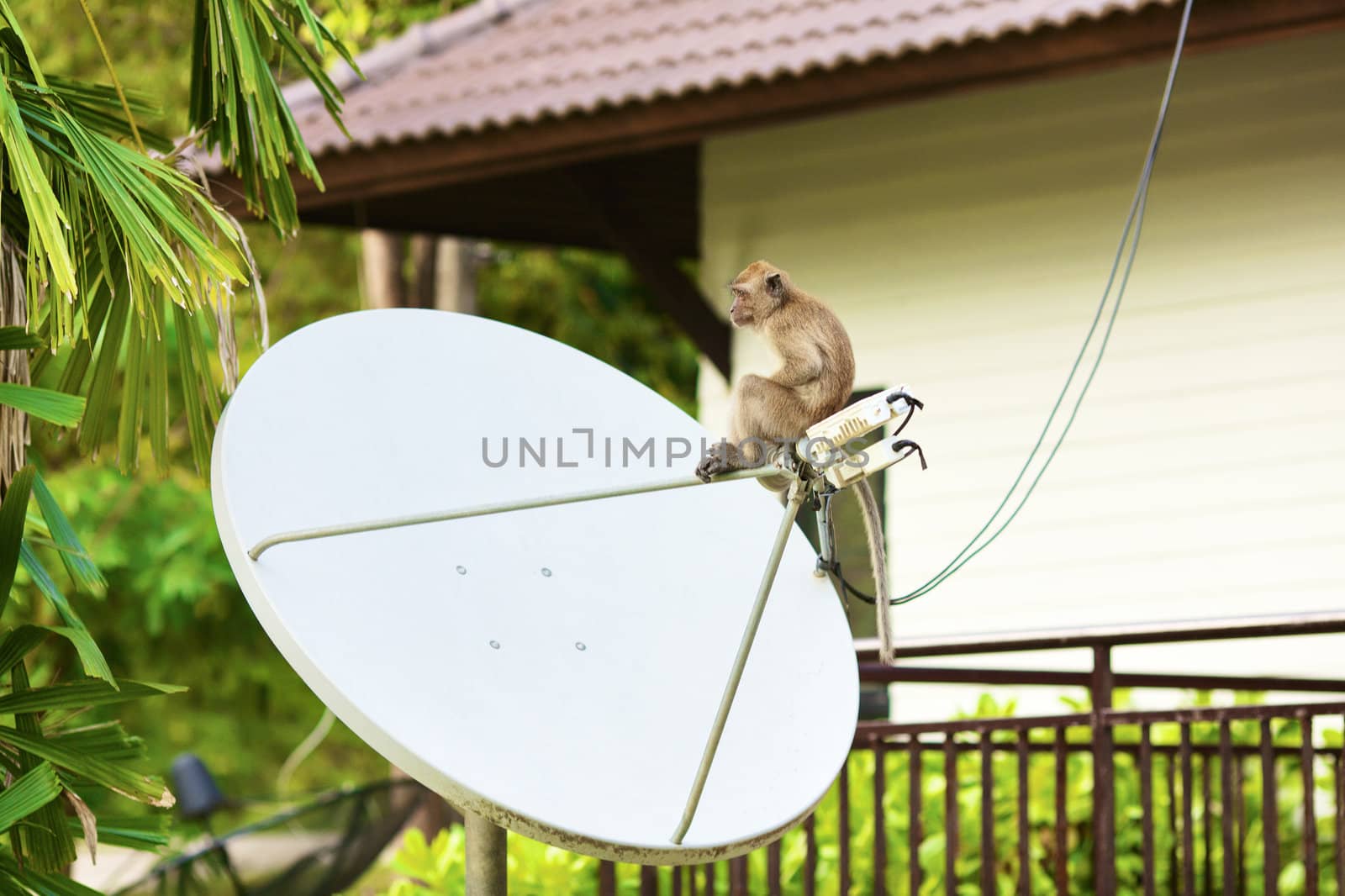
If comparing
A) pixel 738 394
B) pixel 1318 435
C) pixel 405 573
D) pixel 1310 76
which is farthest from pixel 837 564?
pixel 1310 76

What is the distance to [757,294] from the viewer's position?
3248 millimetres

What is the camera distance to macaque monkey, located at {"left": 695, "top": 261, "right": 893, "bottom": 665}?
3.19 meters

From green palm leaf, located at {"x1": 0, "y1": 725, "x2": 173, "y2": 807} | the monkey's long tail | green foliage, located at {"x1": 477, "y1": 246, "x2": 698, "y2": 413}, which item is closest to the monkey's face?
the monkey's long tail

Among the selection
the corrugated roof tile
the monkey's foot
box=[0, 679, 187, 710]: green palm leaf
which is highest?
the corrugated roof tile

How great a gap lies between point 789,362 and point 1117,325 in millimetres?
3721

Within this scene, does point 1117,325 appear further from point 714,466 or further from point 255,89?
point 714,466

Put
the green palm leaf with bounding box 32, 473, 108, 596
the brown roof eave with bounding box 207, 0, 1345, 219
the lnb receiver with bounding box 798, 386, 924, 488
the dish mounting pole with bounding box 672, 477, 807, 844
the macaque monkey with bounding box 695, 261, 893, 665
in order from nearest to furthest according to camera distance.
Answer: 1. the lnb receiver with bounding box 798, 386, 924, 488
2. the dish mounting pole with bounding box 672, 477, 807, 844
3. the macaque monkey with bounding box 695, 261, 893, 665
4. the green palm leaf with bounding box 32, 473, 108, 596
5. the brown roof eave with bounding box 207, 0, 1345, 219

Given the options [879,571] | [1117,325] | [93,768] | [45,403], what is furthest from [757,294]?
[1117,325]

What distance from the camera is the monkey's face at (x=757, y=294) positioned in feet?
10.6

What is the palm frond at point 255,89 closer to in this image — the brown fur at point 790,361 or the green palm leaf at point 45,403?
the green palm leaf at point 45,403

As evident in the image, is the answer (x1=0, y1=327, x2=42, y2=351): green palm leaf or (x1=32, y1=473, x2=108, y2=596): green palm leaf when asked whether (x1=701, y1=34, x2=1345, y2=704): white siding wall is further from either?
(x1=0, y1=327, x2=42, y2=351): green palm leaf

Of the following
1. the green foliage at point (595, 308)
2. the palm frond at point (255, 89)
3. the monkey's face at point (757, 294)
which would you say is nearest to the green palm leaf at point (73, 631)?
the palm frond at point (255, 89)

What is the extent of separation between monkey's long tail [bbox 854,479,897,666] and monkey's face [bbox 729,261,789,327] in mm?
435

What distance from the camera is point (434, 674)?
304cm
